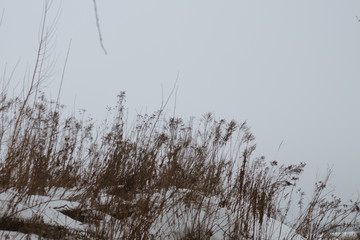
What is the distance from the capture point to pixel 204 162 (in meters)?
2.65

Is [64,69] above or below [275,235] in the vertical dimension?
above

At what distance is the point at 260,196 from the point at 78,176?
204 centimetres

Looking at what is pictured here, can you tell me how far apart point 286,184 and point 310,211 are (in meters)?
0.29

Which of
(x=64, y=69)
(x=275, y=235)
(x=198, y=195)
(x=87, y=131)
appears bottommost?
(x=275, y=235)

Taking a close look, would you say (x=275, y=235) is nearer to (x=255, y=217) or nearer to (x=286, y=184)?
(x=255, y=217)

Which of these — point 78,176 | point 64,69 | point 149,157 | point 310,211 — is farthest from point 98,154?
point 310,211

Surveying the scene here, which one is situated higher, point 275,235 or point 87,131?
point 87,131

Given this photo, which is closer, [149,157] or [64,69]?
[64,69]

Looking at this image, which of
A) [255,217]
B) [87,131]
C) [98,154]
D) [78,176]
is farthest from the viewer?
[87,131]

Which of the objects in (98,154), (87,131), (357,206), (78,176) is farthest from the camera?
(87,131)

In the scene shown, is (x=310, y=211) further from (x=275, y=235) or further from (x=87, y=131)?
(x=87, y=131)

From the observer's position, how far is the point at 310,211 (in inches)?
93.4

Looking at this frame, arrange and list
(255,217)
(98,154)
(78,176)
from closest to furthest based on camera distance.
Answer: (255,217), (98,154), (78,176)

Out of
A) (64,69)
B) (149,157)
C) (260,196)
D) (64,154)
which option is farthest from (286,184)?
(64,154)
